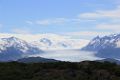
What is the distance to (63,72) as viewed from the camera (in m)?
86.6

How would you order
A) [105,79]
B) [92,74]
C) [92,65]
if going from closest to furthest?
[105,79] → [92,74] → [92,65]

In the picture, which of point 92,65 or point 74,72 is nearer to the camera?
point 74,72

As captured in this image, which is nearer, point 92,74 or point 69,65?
point 92,74

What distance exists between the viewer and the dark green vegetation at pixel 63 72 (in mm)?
82750

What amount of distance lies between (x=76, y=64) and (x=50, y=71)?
7880mm

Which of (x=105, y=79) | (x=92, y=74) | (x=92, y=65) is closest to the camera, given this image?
(x=105, y=79)

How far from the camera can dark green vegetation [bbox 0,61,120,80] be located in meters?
82.8

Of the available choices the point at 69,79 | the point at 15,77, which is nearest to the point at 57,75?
the point at 69,79

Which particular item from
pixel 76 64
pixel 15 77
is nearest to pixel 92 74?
pixel 76 64

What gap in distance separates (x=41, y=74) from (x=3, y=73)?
9362mm

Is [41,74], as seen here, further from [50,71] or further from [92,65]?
[92,65]

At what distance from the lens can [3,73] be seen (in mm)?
90188

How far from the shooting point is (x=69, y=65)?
9506 cm

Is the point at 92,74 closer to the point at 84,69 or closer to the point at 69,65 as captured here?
the point at 84,69
